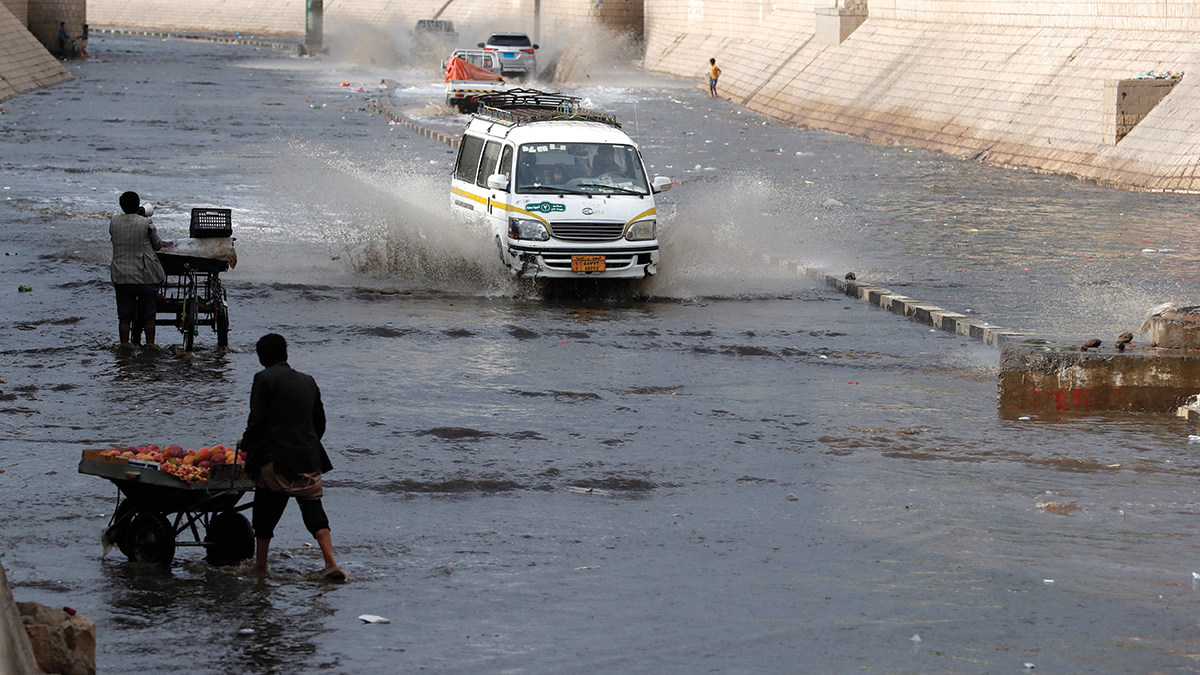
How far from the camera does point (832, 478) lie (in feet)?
32.3

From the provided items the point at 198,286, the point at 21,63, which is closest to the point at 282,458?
the point at 198,286

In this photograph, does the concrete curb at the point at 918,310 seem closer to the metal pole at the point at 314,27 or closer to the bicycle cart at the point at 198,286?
the bicycle cart at the point at 198,286

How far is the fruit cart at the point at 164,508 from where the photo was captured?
7590 mm

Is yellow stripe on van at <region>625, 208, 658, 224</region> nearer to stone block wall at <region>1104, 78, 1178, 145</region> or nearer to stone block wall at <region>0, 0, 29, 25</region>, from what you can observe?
stone block wall at <region>1104, 78, 1178, 145</region>

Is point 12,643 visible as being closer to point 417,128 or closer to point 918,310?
point 918,310

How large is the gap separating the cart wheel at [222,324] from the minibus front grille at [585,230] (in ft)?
14.7

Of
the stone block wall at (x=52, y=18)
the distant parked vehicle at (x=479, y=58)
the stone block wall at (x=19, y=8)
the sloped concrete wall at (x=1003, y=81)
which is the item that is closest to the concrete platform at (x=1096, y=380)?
the sloped concrete wall at (x=1003, y=81)

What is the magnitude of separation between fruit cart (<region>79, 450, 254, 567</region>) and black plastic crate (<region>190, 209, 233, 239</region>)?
5.98 meters

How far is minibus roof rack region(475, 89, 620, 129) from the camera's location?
1834 centimetres

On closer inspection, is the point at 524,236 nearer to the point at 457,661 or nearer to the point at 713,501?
the point at 713,501

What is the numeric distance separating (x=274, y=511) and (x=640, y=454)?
11.2ft

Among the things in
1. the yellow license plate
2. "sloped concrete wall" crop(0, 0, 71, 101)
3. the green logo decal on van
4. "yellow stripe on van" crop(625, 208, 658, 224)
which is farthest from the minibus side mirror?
"sloped concrete wall" crop(0, 0, 71, 101)

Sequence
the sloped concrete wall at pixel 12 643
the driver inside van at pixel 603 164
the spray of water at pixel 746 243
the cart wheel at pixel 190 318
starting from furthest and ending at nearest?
the spray of water at pixel 746 243 < the driver inside van at pixel 603 164 < the cart wheel at pixel 190 318 < the sloped concrete wall at pixel 12 643

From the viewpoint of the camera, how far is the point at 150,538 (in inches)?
300
